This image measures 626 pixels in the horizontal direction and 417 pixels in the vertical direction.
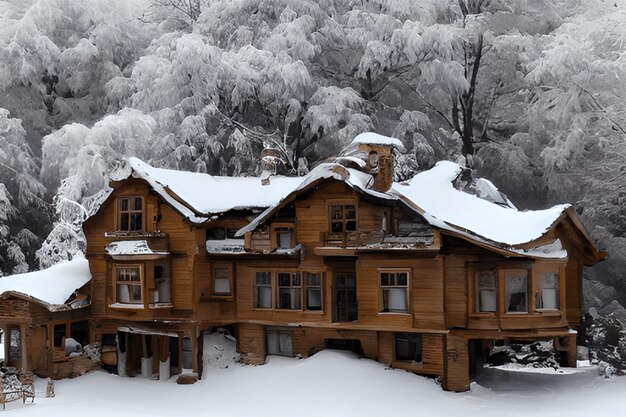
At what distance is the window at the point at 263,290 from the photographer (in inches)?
1078

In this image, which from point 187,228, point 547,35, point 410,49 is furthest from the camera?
point 547,35

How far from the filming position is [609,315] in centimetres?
3008

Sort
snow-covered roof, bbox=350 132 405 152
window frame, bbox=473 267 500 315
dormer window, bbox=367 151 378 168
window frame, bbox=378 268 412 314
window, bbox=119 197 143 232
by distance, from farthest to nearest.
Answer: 1. window, bbox=119 197 143 232
2. dormer window, bbox=367 151 378 168
3. snow-covered roof, bbox=350 132 405 152
4. window frame, bbox=378 268 412 314
5. window frame, bbox=473 267 500 315

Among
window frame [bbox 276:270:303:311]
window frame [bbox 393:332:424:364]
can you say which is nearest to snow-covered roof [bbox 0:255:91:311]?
window frame [bbox 276:270:303:311]

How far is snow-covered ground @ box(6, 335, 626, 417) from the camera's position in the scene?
21969 millimetres

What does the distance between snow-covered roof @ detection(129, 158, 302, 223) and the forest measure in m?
6.16

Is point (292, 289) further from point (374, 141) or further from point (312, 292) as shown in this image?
point (374, 141)

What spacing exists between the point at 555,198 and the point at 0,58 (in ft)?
96.7

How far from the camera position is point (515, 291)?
78.0ft

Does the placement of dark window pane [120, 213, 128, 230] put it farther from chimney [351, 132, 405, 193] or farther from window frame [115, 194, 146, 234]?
chimney [351, 132, 405, 193]

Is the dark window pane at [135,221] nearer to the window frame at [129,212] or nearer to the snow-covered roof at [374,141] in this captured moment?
the window frame at [129,212]

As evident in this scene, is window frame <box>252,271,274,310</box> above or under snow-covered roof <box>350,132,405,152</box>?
under

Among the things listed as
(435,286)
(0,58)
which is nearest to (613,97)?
(435,286)

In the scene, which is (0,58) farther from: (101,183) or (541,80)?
(541,80)
